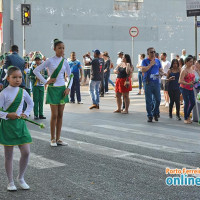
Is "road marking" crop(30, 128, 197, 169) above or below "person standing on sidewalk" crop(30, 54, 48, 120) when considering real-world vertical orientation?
below

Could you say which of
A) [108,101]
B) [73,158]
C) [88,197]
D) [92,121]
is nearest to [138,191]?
[88,197]

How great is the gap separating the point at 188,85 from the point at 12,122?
24.3 feet

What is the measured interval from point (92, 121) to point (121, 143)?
3.36 metres

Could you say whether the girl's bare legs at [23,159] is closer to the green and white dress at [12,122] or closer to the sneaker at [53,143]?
the green and white dress at [12,122]

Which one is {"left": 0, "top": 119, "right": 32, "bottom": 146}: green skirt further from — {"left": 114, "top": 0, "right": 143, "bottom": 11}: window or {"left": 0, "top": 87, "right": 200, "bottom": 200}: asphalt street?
{"left": 114, "top": 0, "right": 143, "bottom": 11}: window

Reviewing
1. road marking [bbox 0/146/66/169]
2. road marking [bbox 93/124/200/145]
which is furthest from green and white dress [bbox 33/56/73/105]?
road marking [bbox 93/124/200/145]

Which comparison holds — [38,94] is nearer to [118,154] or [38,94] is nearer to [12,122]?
[118,154]

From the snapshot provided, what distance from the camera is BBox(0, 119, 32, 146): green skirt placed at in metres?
5.68

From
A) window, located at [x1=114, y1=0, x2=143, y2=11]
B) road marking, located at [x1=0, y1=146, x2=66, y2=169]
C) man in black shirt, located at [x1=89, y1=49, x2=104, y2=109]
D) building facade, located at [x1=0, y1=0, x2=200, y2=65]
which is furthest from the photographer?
window, located at [x1=114, y1=0, x2=143, y2=11]

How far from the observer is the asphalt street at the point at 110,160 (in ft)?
18.5

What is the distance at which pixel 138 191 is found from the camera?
5699mm

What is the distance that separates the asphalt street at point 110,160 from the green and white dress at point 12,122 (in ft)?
2.10

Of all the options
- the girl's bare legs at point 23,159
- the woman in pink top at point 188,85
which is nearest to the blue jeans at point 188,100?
the woman in pink top at point 188,85

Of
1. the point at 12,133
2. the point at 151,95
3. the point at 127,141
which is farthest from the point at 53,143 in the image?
the point at 151,95
